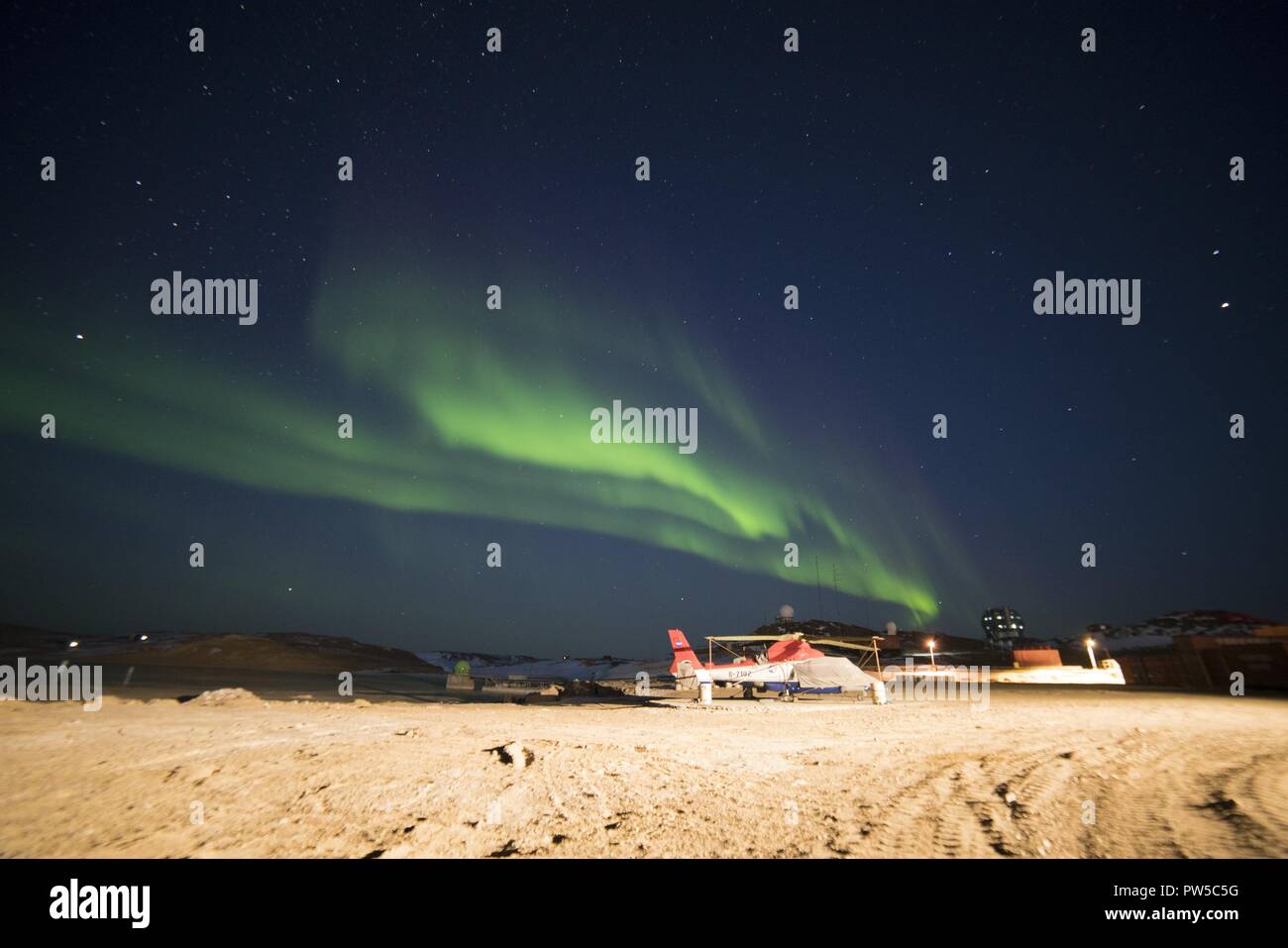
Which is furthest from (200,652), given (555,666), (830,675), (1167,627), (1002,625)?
(1167,627)

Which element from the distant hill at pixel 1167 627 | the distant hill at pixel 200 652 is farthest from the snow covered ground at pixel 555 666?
the distant hill at pixel 1167 627

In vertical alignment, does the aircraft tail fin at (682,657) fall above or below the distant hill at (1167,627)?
above

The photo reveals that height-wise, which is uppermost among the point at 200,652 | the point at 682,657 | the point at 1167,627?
the point at 682,657

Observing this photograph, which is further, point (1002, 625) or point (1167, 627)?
point (1167, 627)

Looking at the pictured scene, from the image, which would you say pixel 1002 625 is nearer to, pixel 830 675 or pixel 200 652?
pixel 830 675

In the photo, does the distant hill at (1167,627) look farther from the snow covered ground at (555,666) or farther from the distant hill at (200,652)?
the distant hill at (200,652)
